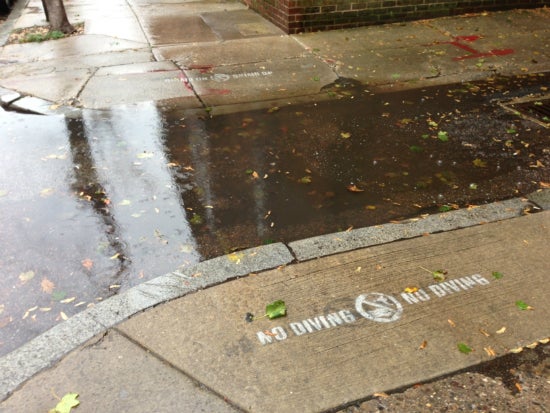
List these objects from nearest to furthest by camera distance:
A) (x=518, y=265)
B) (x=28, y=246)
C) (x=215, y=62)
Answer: (x=518, y=265)
(x=28, y=246)
(x=215, y=62)

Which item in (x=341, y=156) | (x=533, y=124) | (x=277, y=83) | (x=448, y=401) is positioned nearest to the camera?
(x=448, y=401)

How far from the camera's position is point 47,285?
11.5ft

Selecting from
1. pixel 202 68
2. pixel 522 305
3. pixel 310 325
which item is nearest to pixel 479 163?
pixel 522 305

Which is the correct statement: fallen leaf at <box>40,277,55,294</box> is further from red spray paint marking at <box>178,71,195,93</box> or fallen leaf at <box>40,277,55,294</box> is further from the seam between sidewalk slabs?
red spray paint marking at <box>178,71,195,93</box>

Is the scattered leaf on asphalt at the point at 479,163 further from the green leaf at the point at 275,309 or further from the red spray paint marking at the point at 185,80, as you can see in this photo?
the red spray paint marking at the point at 185,80

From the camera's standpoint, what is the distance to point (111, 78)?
716 cm

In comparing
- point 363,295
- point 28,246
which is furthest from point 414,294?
point 28,246

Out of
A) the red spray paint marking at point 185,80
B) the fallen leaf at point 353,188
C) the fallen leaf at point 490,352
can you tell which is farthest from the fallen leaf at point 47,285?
the red spray paint marking at point 185,80

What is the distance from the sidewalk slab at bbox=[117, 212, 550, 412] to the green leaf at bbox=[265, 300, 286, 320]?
0.04 meters

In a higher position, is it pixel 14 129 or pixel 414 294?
pixel 14 129

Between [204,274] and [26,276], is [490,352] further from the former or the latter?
[26,276]

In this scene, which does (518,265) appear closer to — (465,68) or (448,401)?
(448,401)

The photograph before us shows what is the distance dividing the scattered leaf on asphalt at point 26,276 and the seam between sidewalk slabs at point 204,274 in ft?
2.11

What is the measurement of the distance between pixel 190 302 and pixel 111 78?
4989mm
